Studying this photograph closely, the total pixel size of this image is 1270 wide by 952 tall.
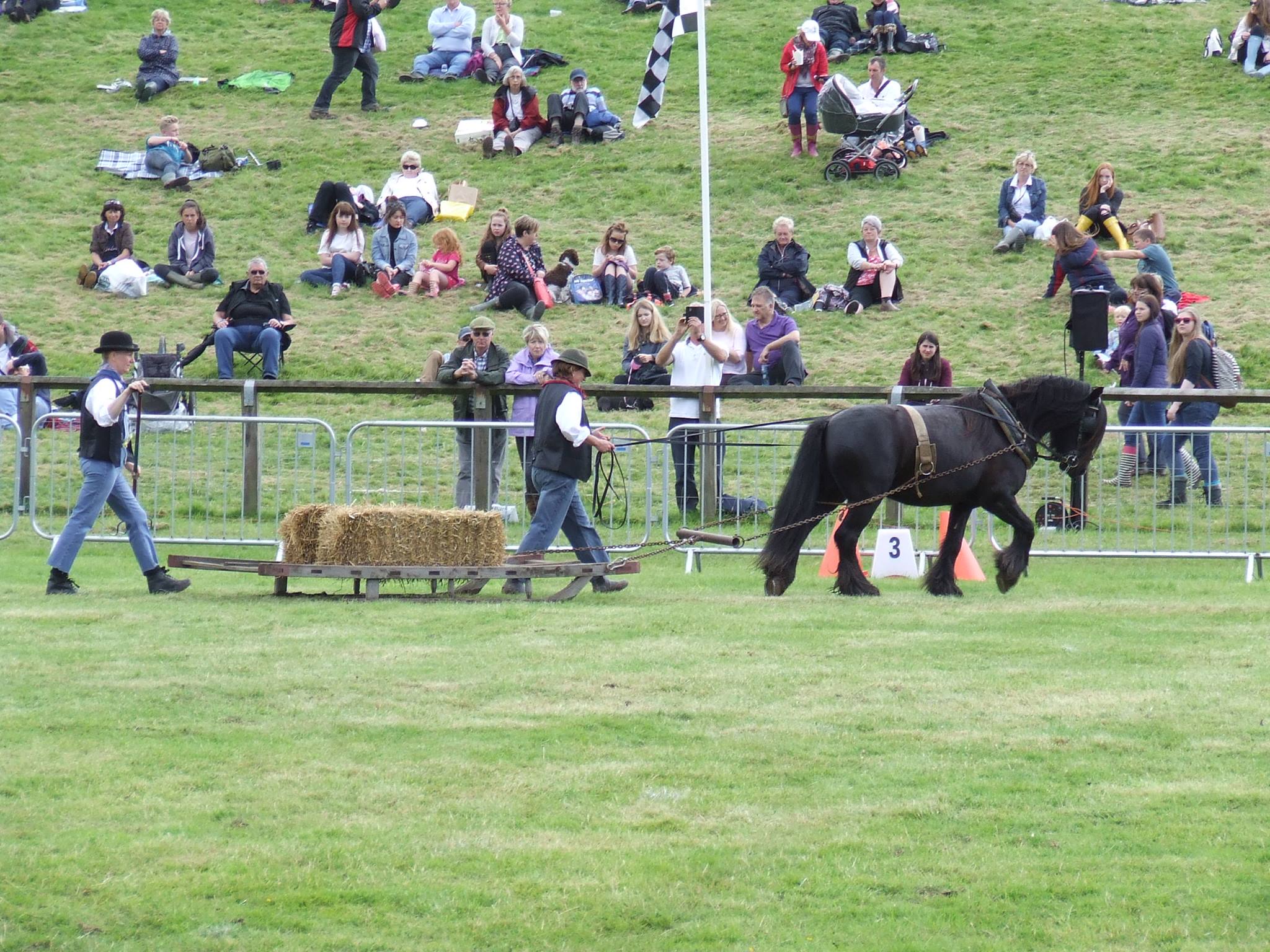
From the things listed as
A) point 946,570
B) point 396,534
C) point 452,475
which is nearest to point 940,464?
point 946,570

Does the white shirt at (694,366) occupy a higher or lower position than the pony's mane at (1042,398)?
higher

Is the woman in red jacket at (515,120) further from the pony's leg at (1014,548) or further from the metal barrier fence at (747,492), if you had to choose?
the pony's leg at (1014,548)

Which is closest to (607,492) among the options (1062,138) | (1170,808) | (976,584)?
(976,584)

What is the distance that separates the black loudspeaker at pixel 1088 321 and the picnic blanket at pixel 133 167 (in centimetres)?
1614

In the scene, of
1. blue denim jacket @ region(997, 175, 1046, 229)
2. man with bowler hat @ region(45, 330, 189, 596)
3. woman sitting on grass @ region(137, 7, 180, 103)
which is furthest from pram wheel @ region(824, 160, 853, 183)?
man with bowler hat @ region(45, 330, 189, 596)

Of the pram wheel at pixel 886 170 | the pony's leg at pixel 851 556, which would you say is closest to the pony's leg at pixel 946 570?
the pony's leg at pixel 851 556

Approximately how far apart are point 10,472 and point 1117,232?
1563cm

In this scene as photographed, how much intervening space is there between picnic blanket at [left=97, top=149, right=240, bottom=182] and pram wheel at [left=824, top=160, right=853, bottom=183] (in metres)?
10.2

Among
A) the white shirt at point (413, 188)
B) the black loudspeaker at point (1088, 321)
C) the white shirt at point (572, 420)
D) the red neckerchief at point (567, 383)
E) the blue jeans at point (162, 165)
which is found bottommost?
the white shirt at point (572, 420)

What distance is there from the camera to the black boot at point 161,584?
43.6 feet

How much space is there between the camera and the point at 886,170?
28.7 m

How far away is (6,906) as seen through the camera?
20.5ft

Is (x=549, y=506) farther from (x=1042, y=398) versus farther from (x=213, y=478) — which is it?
(x=213, y=478)

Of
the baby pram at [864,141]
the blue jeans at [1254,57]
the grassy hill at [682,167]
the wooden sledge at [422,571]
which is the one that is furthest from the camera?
the blue jeans at [1254,57]
